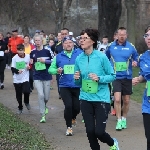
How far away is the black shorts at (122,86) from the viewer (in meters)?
10.6

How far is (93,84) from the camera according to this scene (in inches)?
300

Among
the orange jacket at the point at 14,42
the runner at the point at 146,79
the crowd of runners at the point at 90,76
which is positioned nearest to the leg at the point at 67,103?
the crowd of runners at the point at 90,76

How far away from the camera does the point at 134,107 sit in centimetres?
1383

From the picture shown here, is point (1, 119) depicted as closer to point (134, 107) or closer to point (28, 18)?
point (134, 107)

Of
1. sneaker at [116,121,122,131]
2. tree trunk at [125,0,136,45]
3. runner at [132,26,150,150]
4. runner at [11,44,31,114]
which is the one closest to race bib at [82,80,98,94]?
runner at [132,26,150,150]

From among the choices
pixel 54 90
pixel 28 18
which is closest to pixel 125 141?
pixel 54 90

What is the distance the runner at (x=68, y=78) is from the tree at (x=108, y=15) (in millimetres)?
8928

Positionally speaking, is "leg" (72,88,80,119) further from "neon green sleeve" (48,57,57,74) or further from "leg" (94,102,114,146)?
"leg" (94,102,114,146)

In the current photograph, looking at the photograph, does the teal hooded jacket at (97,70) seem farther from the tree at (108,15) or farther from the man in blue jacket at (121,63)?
the tree at (108,15)

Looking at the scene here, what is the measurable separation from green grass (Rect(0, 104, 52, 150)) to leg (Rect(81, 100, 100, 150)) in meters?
1.20

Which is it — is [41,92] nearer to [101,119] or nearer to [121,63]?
[121,63]

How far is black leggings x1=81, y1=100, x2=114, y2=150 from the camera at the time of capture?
294 inches

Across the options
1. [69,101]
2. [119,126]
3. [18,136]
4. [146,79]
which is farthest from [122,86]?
[146,79]

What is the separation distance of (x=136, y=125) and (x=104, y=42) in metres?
7.28
